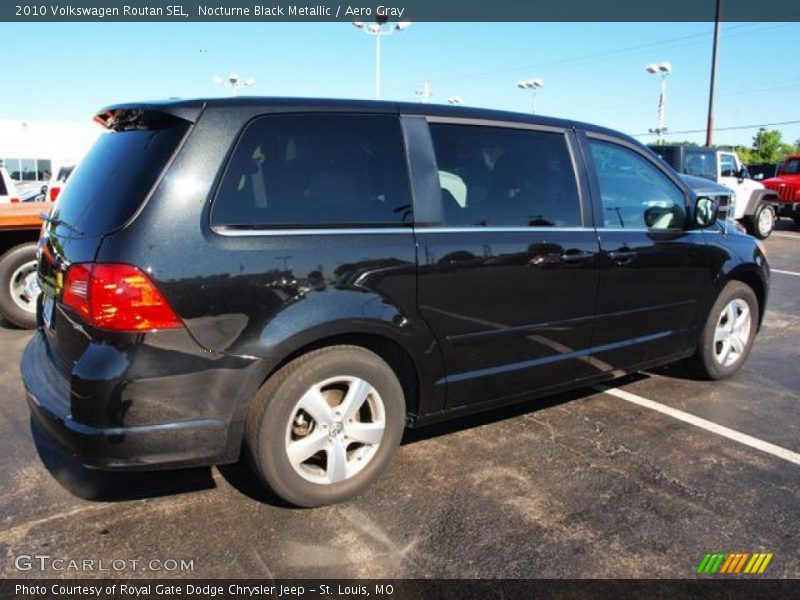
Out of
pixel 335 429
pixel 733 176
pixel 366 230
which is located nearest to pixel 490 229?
pixel 366 230

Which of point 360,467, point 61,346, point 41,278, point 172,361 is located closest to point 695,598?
point 360,467

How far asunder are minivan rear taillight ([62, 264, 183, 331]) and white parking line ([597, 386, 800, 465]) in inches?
126

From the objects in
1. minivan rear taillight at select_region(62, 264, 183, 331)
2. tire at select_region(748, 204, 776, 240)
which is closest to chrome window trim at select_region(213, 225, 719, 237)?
minivan rear taillight at select_region(62, 264, 183, 331)

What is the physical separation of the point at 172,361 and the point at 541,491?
6.09ft

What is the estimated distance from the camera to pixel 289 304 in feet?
8.75

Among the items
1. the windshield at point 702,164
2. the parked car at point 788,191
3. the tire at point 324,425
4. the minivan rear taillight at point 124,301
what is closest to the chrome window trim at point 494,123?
the tire at point 324,425

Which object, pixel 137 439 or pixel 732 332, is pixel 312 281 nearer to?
pixel 137 439

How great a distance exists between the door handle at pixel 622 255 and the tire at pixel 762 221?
14.1 m

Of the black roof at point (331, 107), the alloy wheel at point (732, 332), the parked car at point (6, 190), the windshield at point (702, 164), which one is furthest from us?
the windshield at point (702, 164)

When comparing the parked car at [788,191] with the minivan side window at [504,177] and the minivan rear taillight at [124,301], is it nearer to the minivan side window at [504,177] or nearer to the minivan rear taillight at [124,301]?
the minivan side window at [504,177]

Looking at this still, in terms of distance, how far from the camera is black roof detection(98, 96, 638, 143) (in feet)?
8.74

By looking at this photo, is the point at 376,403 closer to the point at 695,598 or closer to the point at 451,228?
the point at 451,228

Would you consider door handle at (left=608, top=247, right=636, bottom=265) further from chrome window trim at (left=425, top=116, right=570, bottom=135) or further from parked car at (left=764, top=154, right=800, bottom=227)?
parked car at (left=764, top=154, right=800, bottom=227)

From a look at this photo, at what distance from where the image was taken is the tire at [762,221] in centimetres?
1596
